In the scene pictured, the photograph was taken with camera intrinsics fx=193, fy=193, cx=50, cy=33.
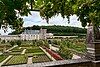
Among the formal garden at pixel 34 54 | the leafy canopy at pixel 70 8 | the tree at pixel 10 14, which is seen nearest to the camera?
the tree at pixel 10 14

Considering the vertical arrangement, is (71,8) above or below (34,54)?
above

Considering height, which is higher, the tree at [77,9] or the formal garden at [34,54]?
the tree at [77,9]

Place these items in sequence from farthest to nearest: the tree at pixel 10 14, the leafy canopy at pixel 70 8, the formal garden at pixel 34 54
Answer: the formal garden at pixel 34 54, the leafy canopy at pixel 70 8, the tree at pixel 10 14

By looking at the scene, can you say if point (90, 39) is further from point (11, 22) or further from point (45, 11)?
point (11, 22)

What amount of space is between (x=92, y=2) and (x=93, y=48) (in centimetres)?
168

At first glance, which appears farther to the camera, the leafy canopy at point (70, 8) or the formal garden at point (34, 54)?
the formal garden at point (34, 54)

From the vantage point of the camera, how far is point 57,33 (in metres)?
131

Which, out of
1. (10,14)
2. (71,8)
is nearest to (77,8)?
(71,8)

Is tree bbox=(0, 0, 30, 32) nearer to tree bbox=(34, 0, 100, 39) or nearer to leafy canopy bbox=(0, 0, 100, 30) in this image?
leafy canopy bbox=(0, 0, 100, 30)

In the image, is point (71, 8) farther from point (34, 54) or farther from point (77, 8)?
point (34, 54)

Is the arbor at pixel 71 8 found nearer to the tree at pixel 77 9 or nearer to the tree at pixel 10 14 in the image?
the tree at pixel 77 9

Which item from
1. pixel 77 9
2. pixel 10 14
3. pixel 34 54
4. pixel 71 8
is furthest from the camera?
pixel 34 54

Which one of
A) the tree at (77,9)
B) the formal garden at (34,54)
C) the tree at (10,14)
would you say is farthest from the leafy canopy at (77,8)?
the formal garden at (34,54)

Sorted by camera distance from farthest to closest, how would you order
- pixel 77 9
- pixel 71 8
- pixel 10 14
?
pixel 71 8 → pixel 77 9 → pixel 10 14
